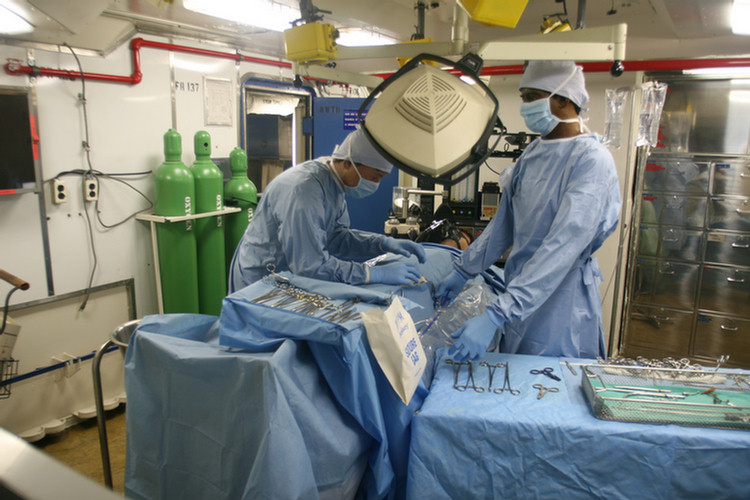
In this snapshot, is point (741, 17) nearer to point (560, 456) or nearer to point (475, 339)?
point (475, 339)

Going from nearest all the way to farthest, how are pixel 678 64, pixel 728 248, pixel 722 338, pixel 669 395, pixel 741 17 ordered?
1. pixel 669 395
2. pixel 741 17
3. pixel 678 64
4. pixel 728 248
5. pixel 722 338

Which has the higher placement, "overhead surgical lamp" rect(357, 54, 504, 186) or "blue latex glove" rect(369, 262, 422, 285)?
"overhead surgical lamp" rect(357, 54, 504, 186)

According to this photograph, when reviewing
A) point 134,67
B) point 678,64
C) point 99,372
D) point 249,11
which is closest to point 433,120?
point 99,372

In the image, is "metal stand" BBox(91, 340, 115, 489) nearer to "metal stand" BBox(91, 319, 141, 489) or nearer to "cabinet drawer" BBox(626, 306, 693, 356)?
"metal stand" BBox(91, 319, 141, 489)

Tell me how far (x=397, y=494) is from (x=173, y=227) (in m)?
2.54

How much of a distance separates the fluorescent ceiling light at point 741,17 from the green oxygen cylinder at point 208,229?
124 inches

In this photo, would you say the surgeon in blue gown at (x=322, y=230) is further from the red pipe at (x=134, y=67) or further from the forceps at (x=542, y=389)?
the red pipe at (x=134, y=67)

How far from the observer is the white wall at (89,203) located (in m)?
2.82

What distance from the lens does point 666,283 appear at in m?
4.21

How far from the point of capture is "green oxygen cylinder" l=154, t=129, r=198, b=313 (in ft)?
10.8

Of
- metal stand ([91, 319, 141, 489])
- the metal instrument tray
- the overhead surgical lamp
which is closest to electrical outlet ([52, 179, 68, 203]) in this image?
metal stand ([91, 319, 141, 489])

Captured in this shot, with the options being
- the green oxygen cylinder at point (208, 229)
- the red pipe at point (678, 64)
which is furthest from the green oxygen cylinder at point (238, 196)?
the red pipe at point (678, 64)

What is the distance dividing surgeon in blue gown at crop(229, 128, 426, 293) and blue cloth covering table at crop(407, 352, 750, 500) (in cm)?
88

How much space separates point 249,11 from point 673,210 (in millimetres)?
3517
